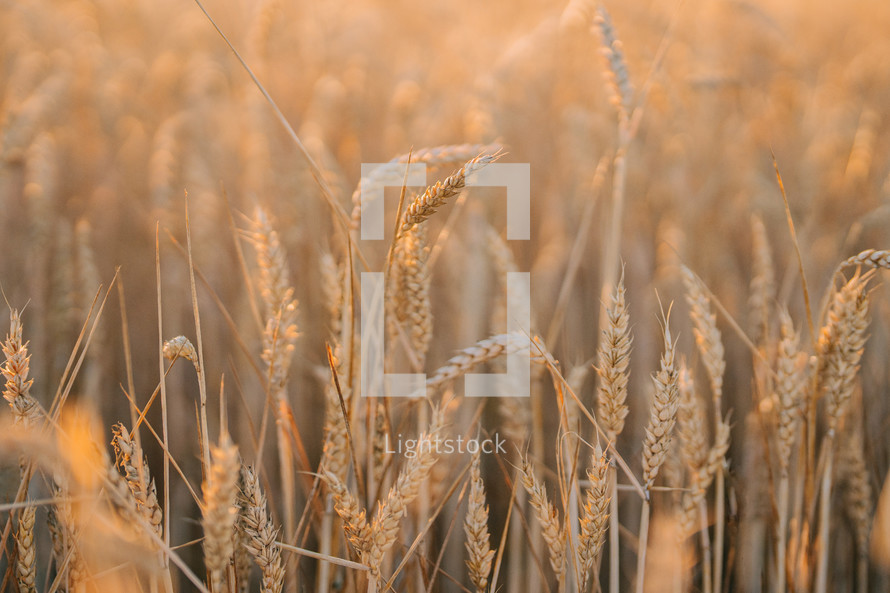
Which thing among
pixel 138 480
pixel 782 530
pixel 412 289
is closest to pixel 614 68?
pixel 412 289

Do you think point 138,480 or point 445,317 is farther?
point 445,317

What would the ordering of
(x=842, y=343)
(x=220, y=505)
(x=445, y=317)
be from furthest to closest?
(x=445, y=317)
(x=842, y=343)
(x=220, y=505)

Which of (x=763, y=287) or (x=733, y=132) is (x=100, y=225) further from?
(x=733, y=132)

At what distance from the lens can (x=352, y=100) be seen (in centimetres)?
189

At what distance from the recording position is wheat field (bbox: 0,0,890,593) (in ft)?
1.76

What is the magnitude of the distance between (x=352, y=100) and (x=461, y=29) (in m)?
0.98

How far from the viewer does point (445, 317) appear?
4.08ft

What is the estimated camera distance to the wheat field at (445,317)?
0.54 m

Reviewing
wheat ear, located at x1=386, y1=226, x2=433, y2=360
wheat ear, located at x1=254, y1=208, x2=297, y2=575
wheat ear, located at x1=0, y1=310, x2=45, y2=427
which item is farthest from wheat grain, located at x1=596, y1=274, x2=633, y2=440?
wheat ear, located at x1=0, y1=310, x2=45, y2=427

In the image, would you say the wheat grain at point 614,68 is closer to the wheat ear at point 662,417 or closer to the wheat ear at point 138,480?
the wheat ear at point 662,417

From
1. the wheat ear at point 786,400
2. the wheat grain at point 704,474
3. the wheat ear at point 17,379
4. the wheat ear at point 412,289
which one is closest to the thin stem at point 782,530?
the wheat ear at point 786,400

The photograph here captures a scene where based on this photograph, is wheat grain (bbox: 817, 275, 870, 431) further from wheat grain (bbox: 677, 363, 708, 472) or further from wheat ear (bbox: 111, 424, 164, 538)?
wheat ear (bbox: 111, 424, 164, 538)

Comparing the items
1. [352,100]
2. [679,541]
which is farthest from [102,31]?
[679,541]

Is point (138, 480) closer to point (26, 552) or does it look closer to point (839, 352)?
point (26, 552)
